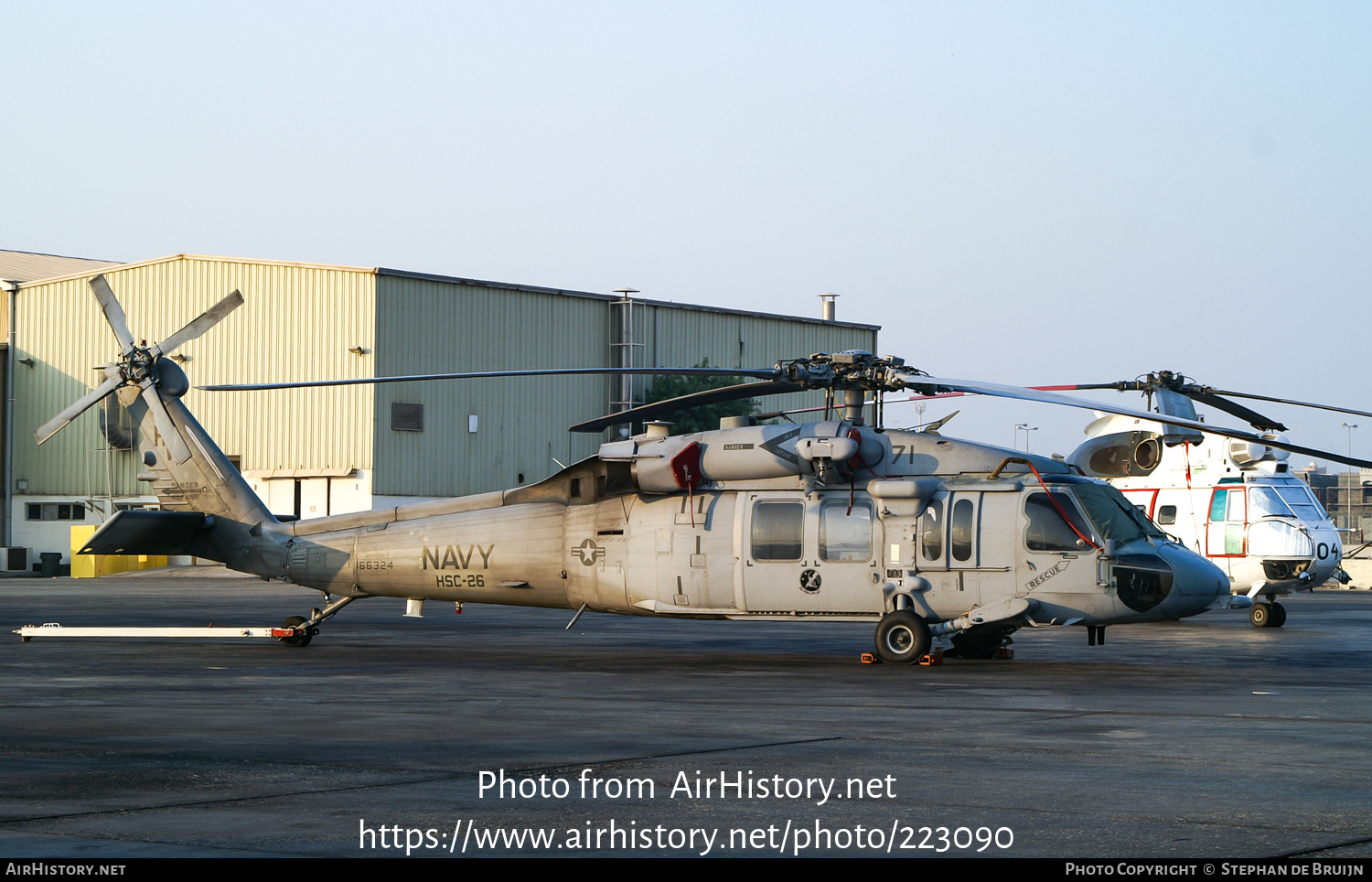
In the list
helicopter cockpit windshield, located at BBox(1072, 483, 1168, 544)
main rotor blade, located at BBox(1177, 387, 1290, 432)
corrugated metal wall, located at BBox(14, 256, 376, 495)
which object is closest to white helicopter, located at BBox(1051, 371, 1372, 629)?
main rotor blade, located at BBox(1177, 387, 1290, 432)

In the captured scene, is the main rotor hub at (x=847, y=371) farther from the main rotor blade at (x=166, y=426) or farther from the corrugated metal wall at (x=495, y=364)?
the corrugated metal wall at (x=495, y=364)

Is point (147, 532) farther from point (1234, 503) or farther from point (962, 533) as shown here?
point (1234, 503)

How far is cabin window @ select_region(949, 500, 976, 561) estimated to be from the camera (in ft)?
55.2

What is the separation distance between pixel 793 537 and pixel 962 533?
2.03m

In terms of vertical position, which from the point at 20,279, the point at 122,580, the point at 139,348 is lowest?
the point at 122,580

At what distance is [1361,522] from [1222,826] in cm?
9116

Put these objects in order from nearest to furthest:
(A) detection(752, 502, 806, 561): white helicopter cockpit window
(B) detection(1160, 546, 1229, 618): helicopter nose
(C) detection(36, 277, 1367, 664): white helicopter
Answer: (B) detection(1160, 546, 1229, 618): helicopter nose < (C) detection(36, 277, 1367, 664): white helicopter < (A) detection(752, 502, 806, 561): white helicopter cockpit window

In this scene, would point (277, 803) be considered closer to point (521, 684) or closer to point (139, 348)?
point (521, 684)

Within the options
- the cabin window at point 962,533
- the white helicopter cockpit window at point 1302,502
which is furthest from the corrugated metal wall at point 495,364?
the cabin window at point 962,533

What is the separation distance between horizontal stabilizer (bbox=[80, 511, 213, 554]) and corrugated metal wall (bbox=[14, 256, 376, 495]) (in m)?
29.0

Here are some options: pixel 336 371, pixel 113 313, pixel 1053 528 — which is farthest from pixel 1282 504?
pixel 336 371

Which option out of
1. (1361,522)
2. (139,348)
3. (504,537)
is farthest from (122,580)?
(1361,522)

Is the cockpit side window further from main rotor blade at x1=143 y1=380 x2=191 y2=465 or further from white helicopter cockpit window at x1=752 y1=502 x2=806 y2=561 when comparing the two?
main rotor blade at x1=143 y1=380 x2=191 y2=465
